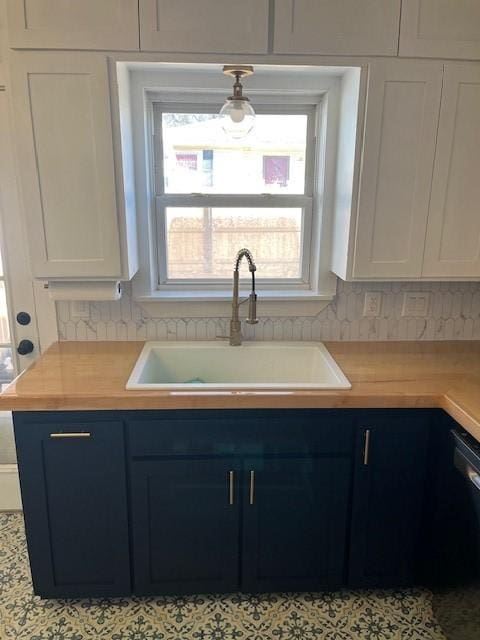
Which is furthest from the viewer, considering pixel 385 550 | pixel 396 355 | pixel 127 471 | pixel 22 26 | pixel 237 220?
pixel 237 220

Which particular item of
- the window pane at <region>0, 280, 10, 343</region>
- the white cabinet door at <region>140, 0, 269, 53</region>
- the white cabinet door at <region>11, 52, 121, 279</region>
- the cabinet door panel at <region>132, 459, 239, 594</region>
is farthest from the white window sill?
the white cabinet door at <region>140, 0, 269, 53</region>

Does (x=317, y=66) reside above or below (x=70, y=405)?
above

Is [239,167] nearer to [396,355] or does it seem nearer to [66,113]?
[66,113]

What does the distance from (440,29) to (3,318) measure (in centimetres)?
216

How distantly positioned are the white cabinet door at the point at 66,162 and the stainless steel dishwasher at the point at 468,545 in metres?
1.39

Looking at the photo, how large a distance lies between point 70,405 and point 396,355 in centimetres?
135

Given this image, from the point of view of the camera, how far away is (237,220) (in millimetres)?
2158

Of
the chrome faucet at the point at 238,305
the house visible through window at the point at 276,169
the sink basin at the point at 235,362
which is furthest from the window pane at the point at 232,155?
the sink basin at the point at 235,362

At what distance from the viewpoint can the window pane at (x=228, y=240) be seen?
7.06ft

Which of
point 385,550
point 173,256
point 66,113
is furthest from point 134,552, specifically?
point 66,113

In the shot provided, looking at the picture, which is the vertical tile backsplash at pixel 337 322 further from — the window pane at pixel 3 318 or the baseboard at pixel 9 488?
the baseboard at pixel 9 488

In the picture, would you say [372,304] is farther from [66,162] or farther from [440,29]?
[66,162]

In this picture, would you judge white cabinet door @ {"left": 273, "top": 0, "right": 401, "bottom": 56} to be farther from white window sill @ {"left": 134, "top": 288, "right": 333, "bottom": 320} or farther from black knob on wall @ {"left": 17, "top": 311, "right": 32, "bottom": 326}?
black knob on wall @ {"left": 17, "top": 311, "right": 32, "bottom": 326}

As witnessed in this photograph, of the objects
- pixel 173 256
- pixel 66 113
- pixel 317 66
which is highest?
pixel 317 66
